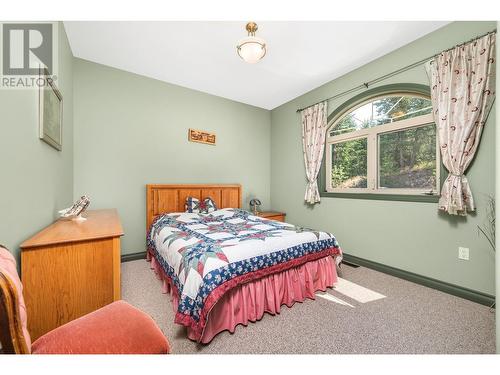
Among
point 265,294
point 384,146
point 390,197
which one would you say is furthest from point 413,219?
point 265,294

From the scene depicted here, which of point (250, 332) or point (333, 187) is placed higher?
point (333, 187)

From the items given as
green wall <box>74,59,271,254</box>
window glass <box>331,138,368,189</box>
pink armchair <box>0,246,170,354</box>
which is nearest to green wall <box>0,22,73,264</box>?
pink armchair <box>0,246,170,354</box>

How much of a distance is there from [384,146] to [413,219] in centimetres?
97

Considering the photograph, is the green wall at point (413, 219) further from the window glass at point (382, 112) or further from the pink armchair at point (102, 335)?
the pink armchair at point (102, 335)

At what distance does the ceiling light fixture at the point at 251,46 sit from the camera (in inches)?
72.7

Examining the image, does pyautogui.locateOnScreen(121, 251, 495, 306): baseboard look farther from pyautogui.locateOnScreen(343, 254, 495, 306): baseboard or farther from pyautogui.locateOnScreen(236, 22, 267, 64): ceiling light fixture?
pyautogui.locateOnScreen(236, 22, 267, 64): ceiling light fixture

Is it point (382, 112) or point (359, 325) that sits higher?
point (382, 112)

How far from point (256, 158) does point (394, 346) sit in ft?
11.3

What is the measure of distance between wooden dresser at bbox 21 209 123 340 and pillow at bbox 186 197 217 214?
176 centimetres

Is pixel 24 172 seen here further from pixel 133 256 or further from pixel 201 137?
pixel 201 137

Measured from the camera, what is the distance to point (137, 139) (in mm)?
3082

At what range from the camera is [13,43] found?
48.3 inches

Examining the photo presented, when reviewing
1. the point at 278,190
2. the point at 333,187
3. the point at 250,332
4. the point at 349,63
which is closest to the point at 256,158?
the point at 278,190

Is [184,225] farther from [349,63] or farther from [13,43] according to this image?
[349,63]
